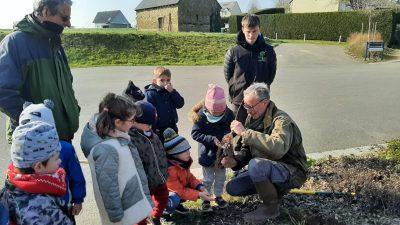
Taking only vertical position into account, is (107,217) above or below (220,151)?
below

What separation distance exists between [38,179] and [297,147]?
2.46 meters

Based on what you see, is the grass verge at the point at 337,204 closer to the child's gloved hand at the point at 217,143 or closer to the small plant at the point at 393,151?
the small plant at the point at 393,151

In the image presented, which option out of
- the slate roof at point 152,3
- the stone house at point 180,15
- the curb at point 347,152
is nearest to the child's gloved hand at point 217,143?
the curb at point 347,152

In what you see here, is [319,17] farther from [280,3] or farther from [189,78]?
[280,3]

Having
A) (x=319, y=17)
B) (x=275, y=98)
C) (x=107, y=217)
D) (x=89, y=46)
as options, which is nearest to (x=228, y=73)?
(x=107, y=217)

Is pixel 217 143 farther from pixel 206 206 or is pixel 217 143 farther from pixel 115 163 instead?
pixel 115 163

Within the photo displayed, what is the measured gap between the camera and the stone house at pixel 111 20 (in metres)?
90.7

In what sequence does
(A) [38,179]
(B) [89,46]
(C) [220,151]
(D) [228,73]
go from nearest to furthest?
(A) [38,179] < (C) [220,151] < (D) [228,73] < (B) [89,46]

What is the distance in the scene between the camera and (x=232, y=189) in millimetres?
4258

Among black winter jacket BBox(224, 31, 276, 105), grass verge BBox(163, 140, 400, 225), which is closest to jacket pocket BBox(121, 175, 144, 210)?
grass verge BBox(163, 140, 400, 225)

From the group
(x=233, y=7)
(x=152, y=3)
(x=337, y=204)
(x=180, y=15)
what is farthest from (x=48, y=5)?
(x=233, y=7)

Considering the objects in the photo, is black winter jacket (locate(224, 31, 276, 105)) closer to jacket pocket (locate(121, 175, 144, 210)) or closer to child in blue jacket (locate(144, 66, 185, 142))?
child in blue jacket (locate(144, 66, 185, 142))

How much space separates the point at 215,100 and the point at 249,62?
1190mm

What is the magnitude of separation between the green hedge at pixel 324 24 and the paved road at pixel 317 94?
867 cm
